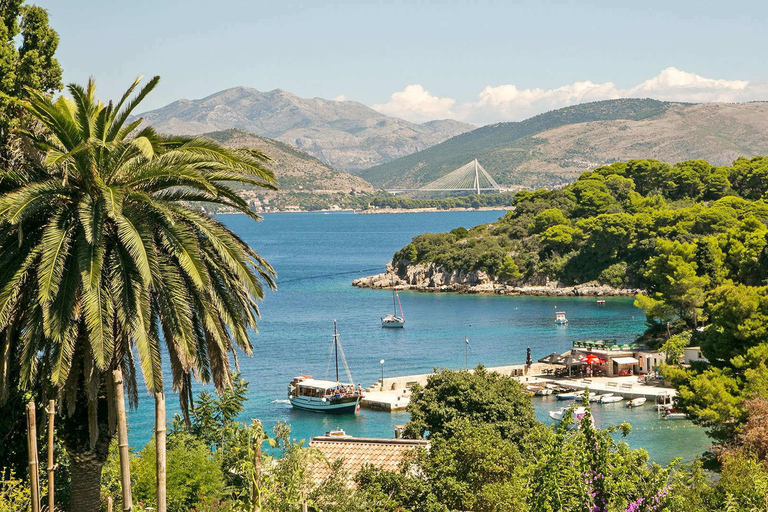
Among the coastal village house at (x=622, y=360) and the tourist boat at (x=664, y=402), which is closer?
the tourist boat at (x=664, y=402)

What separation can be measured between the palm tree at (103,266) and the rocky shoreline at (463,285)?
7389 centimetres

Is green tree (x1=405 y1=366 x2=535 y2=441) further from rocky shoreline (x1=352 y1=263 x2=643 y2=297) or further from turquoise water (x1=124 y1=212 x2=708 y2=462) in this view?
rocky shoreline (x1=352 y1=263 x2=643 y2=297)

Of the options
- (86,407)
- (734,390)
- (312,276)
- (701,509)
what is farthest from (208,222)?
(312,276)

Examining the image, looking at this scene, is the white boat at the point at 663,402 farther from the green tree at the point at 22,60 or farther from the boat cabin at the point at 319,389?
the green tree at the point at 22,60

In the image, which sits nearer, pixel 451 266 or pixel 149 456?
pixel 149 456

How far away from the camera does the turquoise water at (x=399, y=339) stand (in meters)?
36.1

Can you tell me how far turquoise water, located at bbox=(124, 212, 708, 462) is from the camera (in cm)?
3609

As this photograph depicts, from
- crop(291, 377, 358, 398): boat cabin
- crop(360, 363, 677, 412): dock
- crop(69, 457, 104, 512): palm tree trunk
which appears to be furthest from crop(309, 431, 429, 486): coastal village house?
crop(291, 377, 358, 398): boat cabin

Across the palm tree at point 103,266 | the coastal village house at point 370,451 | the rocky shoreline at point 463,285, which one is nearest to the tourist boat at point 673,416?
the coastal village house at point 370,451

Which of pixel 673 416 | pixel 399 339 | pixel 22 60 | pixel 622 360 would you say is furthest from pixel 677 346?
pixel 22 60

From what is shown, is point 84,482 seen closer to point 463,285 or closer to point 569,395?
point 569,395

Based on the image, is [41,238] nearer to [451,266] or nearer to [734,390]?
[734,390]

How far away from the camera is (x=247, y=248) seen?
10500 millimetres

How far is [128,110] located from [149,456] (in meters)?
6.07
